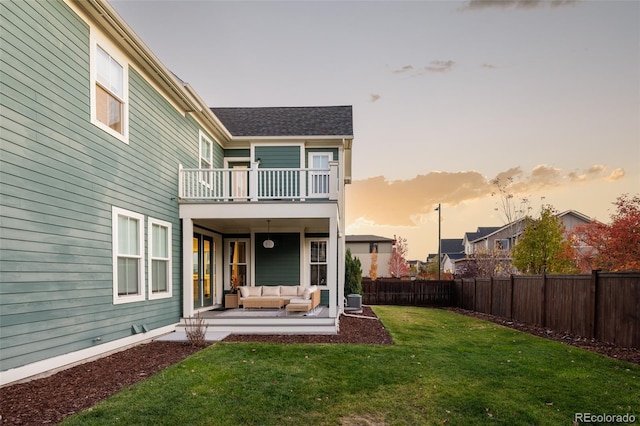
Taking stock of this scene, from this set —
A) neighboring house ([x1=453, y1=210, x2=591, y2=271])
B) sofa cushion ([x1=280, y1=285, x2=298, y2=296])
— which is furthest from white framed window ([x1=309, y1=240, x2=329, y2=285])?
neighboring house ([x1=453, y1=210, x2=591, y2=271])

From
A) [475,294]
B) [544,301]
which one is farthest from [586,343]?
[475,294]

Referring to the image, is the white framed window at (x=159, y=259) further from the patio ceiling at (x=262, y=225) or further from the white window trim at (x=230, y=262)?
the white window trim at (x=230, y=262)

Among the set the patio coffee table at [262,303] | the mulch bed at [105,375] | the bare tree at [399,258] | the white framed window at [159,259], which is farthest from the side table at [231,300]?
the bare tree at [399,258]

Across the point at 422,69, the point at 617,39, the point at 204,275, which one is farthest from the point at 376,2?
the point at 204,275

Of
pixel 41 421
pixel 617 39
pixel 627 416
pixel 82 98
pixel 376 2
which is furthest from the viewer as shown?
pixel 376 2

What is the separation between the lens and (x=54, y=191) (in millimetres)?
5449

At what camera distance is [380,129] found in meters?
16.6

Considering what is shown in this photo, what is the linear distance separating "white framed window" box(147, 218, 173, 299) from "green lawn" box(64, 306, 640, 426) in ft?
7.50

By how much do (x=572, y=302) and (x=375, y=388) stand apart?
22.8ft

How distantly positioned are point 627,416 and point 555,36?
430 inches

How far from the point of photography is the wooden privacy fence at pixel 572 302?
733cm

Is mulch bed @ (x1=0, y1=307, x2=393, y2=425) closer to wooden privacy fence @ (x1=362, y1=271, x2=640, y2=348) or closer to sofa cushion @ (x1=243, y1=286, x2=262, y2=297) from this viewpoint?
sofa cushion @ (x1=243, y1=286, x2=262, y2=297)

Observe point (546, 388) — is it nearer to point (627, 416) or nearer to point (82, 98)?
point (627, 416)

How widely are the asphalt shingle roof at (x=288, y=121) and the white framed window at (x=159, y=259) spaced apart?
5507mm
